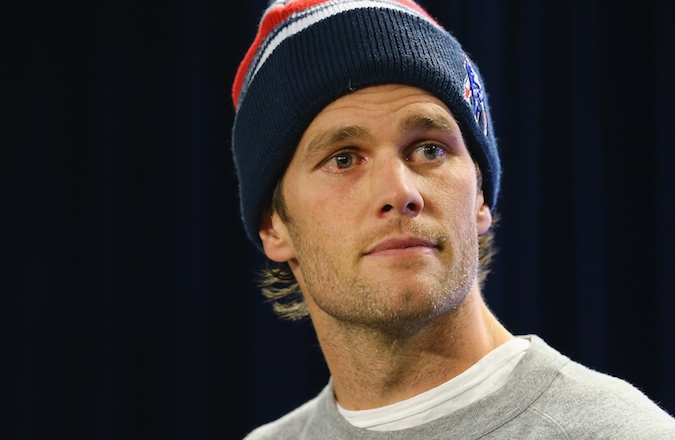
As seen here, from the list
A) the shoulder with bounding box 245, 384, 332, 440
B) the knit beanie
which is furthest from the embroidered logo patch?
the shoulder with bounding box 245, 384, 332, 440

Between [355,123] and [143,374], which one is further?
[143,374]

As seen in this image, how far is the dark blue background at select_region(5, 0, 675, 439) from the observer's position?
93.7 inches

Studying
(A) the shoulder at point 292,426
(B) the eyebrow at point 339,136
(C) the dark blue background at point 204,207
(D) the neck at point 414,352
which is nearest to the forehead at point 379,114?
(B) the eyebrow at point 339,136

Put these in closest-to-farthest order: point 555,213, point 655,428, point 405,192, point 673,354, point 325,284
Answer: point 655,428
point 405,192
point 325,284
point 673,354
point 555,213

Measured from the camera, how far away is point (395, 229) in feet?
4.39

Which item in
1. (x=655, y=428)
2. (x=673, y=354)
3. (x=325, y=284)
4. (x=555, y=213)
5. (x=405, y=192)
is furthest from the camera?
(x=555, y=213)

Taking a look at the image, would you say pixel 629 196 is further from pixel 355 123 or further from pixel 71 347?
pixel 71 347

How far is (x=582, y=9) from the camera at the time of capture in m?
2.43

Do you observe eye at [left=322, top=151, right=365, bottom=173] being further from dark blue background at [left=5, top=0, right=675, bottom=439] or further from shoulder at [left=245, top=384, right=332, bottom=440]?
dark blue background at [left=5, top=0, right=675, bottom=439]

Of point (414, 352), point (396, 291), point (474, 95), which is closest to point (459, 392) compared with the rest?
point (414, 352)

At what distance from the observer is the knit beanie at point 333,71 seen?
147cm

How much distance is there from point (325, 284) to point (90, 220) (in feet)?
4.23

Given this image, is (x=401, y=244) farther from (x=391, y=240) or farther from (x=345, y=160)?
(x=345, y=160)

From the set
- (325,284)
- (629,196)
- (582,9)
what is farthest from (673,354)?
(325,284)
